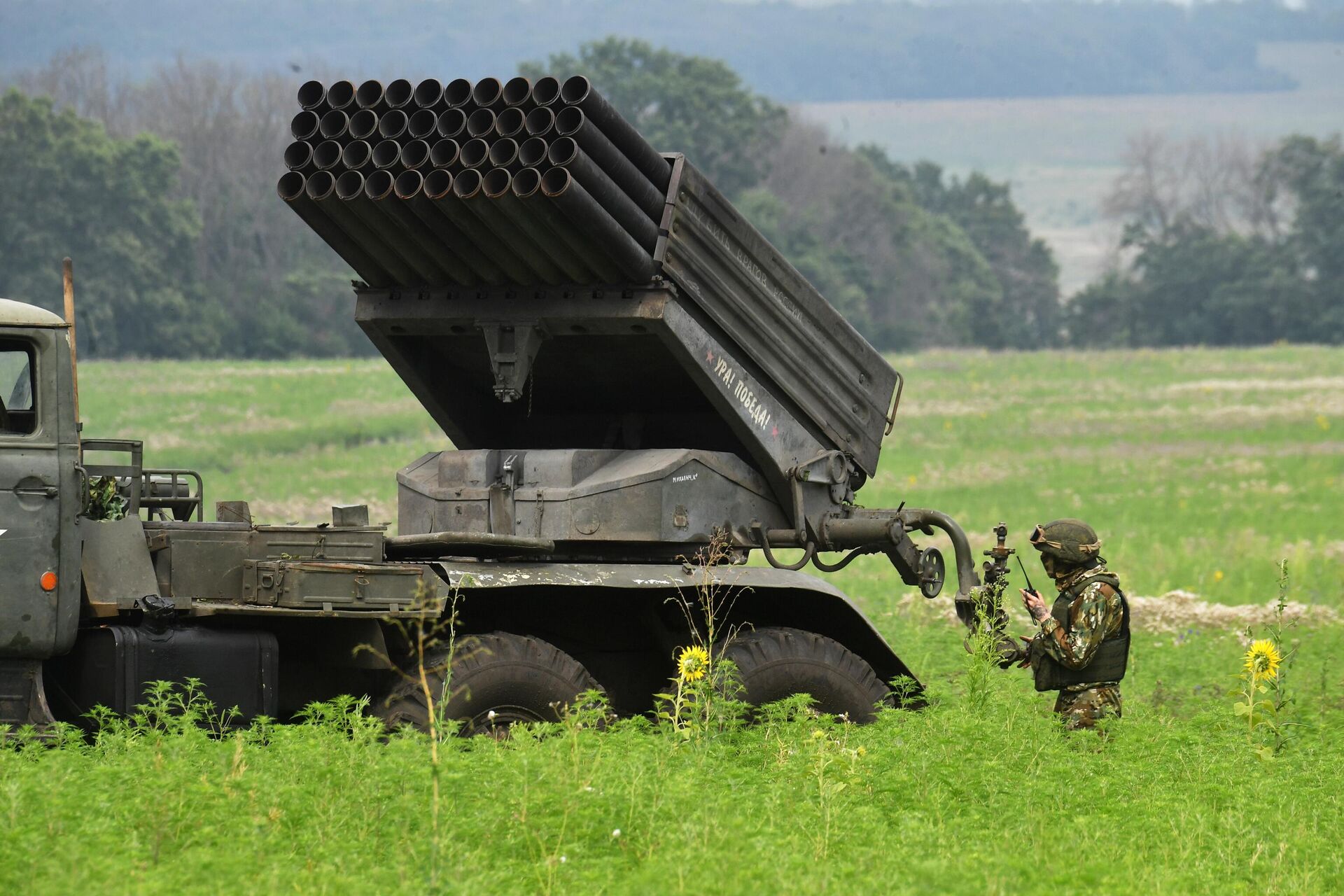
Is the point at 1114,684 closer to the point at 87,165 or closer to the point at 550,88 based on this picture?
the point at 550,88

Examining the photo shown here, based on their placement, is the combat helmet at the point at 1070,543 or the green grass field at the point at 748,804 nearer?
the green grass field at the point at 748,804

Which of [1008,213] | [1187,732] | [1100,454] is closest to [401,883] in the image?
[1187,732]

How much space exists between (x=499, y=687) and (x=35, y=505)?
234 cm

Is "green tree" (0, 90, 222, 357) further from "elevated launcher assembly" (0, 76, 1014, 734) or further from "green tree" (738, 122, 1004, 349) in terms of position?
"elevated launcher assembly" (0, 76, 1014, 734)

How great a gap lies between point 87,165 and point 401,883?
59100mm

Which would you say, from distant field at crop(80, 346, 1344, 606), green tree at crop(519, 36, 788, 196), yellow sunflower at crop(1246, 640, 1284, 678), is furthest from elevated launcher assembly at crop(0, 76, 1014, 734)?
green tree at crop(519, 36, 788, 196)

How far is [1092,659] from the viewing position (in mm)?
9516

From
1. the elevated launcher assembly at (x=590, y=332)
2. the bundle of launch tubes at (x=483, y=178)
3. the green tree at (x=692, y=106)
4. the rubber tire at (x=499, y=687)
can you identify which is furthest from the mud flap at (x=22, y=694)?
the green tree at (x=692, y=106)

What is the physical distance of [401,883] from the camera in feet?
20.1

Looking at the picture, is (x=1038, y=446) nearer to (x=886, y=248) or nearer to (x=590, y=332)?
(x=590, y=332)

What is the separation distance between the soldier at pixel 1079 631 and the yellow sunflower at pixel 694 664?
1.77 metres

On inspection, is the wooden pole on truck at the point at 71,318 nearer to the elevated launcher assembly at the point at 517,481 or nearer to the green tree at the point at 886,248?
the elevated launcher assembly at the point at 517,481

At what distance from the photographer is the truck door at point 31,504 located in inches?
323

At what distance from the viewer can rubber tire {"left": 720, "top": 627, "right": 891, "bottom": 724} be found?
388 inches
